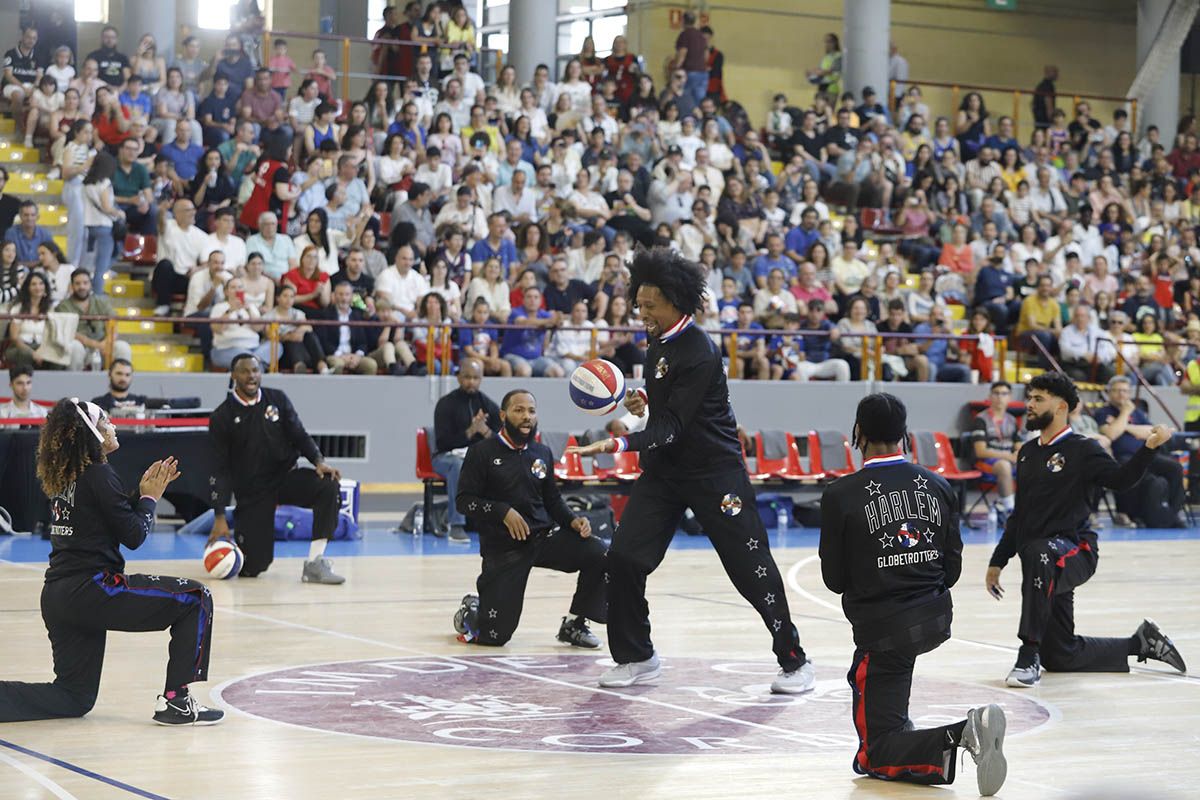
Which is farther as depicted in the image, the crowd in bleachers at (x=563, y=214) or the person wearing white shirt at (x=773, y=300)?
the person wearing white shirt at (x=773, y=300)

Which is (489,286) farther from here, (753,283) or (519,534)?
(519,534)

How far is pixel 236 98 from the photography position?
23.3 m

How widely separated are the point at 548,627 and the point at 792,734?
3823 mm

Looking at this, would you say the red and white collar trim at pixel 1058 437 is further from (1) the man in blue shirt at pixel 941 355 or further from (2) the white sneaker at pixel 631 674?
(1) the man in blue shirt at pixel 941 355

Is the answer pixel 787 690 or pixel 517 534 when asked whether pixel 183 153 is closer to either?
pixel 517 534

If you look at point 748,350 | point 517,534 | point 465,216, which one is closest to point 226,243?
point 465,216

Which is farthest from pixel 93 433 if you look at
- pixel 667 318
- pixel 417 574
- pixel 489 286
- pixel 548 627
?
pixel 489 286

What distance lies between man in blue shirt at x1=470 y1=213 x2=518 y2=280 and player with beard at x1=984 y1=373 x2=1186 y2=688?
12968mm

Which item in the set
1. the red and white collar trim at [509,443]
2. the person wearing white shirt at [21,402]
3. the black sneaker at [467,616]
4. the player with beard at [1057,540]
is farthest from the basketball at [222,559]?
the player with beard at [1057,540]

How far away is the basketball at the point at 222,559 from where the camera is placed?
13.7 metres

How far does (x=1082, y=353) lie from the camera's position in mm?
A: 24797

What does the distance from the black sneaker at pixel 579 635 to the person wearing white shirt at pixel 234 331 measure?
984cm

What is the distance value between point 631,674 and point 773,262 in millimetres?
15769

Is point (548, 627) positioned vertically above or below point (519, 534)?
below
